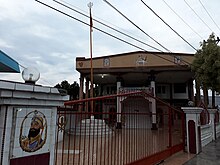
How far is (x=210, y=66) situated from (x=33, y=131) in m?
12.3

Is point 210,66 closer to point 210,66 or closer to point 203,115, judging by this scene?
point 210,66

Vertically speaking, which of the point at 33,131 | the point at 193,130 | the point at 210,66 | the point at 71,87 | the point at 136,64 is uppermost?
the point at 136,64

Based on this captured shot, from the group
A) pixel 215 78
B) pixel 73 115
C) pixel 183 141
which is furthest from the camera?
pixel 215 78

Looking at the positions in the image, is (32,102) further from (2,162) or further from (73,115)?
(73,115)

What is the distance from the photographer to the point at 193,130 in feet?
20.7

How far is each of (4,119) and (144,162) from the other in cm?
305

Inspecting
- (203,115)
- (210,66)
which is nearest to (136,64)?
(210,66)

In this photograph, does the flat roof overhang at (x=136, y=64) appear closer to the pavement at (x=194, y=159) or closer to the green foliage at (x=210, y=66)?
the green foliage at (x=210, y=66)

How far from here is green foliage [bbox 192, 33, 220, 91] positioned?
39.0 feet

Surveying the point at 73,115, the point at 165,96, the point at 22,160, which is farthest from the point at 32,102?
the point at 165,96

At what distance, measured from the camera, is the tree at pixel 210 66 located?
11.9m

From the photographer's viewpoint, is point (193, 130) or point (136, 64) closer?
point (193, 130)

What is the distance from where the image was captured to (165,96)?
22453mm

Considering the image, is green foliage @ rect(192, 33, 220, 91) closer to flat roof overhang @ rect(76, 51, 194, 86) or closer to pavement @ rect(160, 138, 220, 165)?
flat roof overhang @ rect(76, 51, 194, 86)
